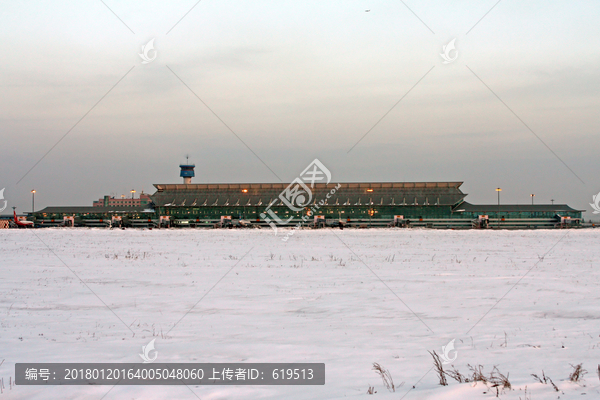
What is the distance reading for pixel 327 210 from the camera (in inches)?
4087

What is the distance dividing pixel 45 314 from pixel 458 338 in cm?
868

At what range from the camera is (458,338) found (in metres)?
9.54

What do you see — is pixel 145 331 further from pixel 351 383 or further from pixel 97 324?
pixel 351 383

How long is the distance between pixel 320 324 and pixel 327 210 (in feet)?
306

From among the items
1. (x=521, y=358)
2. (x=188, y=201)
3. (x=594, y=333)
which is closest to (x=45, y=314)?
(x=521, y=358)

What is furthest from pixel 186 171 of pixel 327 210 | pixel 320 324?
pixel 320 324

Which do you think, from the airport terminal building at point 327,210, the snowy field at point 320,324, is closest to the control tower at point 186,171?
the airport terminal building at point 327,210

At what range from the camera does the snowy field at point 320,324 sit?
7051 millimetres

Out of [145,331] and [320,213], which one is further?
[320,213]
